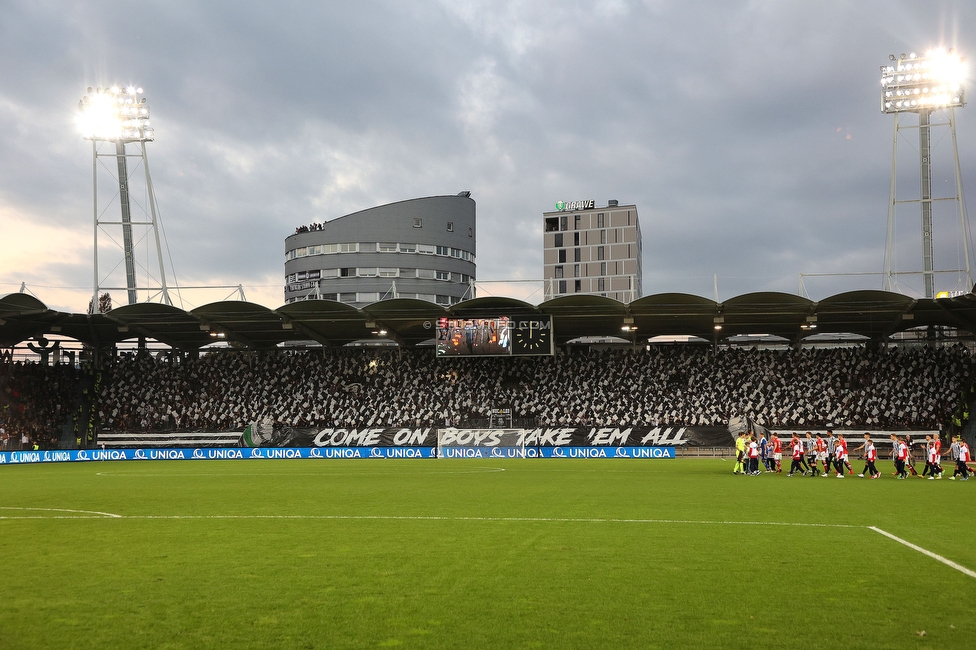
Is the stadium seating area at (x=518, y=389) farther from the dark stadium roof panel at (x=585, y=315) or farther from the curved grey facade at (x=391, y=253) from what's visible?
the curved grey facade at (x=391, y=253)

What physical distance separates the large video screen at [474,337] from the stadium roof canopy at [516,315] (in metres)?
0.80

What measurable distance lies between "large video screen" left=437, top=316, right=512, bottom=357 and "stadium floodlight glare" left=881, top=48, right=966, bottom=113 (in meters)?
24.2

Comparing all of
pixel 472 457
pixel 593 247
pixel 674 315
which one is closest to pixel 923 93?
pixel 674 315

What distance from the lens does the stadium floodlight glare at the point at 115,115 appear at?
43.6 metres

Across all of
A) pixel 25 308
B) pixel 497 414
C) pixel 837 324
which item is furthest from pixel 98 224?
pixel 837 324

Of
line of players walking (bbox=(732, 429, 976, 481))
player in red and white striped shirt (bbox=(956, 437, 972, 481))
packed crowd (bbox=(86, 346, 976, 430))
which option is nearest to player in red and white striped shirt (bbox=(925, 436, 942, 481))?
line of players walking (bbox=(732, 429, 976, 481))

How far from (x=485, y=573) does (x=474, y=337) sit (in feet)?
108

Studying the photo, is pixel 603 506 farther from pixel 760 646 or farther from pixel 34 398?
pixel 34 398

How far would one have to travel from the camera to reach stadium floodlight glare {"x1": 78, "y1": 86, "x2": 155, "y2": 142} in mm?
43594

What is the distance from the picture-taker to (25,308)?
1542 inches

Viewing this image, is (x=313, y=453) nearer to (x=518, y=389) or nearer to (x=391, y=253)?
(x=518, y=389)

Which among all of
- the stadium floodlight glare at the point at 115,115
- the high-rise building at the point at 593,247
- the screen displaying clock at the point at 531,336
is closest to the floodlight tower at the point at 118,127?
the stadium floodlight glare at the point at 115,115

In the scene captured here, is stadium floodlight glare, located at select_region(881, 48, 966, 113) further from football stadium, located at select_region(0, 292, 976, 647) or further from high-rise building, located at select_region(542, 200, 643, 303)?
high-rise building, located at select_region(542, 200, 643, 303)

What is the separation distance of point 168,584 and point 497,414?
34.7 m
